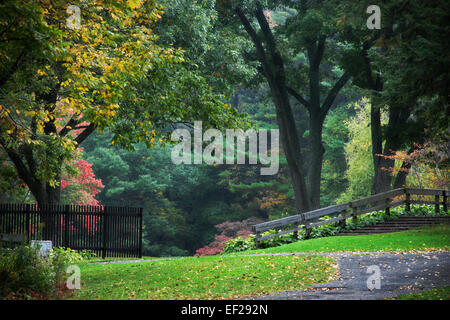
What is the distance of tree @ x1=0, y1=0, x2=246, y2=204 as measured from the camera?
868 centimetres

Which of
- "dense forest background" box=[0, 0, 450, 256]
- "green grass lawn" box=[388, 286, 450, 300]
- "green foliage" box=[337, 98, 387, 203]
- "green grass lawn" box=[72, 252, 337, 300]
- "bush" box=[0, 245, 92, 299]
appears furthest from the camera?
"green foliage" box=[337, 98, 387, 203]

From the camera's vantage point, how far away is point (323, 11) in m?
21.6

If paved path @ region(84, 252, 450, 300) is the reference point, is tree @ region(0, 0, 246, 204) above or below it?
above

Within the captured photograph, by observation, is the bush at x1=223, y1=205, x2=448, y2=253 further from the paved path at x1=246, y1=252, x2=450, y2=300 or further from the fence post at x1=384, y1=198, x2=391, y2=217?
the paved path at x1=246, y1=252, x2=450, y2=300

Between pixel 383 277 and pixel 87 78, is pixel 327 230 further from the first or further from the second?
pixel 87 78

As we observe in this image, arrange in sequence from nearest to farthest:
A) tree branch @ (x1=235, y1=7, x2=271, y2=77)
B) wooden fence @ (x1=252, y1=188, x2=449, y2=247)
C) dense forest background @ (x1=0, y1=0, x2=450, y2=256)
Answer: dense forest background @ (x1=0, y1=0, x2=450, y2=256), wooden fence @ (x1=252, y1=188, x2=449, y2=247), tree branch @ (x1=235, y1=7, x2=271, y2=77)

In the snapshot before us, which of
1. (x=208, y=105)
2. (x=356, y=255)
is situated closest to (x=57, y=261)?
(x=208, y=105)

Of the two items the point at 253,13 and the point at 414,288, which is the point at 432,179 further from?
the point at 414,288

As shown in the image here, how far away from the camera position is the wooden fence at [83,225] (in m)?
18.2

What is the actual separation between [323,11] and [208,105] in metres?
9.61

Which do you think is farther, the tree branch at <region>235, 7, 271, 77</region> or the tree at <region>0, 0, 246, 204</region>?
the tree branch at <region>235, 7, 271, 77</region>

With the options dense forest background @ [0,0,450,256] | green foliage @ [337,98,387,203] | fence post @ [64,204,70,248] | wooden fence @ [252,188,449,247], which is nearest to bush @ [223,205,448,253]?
wooden fence @ [252,188,449,247]

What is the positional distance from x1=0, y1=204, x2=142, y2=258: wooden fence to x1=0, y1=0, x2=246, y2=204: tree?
3.55 feet

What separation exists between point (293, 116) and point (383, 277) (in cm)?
2311
